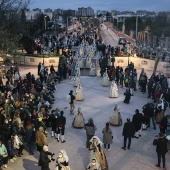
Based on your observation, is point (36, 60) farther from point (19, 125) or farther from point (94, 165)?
point (94, 165)

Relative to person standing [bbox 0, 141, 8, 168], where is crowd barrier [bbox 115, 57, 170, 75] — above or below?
above

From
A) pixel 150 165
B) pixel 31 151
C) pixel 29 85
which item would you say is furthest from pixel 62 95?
pixel 150 165

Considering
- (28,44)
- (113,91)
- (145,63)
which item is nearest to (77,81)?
(113,91)

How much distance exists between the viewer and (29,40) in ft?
98.3

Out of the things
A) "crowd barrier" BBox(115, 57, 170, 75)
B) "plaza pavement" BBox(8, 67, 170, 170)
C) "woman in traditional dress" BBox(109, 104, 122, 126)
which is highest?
"crowd barrier" BBox(115, 57, 170, 75)

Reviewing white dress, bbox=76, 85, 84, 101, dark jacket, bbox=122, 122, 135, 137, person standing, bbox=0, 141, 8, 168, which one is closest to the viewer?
person standing, bbox=0, 141, 8, 168

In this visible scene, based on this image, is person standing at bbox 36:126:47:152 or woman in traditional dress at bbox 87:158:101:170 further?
person standing at bbox 36:126:47:152

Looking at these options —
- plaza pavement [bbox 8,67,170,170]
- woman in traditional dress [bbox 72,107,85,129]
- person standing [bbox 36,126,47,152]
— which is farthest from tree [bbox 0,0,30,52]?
person standing [bbox 36,126,47,152]

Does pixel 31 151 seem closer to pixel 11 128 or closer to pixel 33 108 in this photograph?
pixel 11 128

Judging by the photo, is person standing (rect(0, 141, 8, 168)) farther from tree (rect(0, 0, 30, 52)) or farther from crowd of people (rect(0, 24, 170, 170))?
tree (rect(0, 0, 30, 52))

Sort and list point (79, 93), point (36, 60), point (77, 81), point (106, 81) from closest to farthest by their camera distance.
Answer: point (79, 93) < point (77, 81) < point (106, 81) < point (36, 60)

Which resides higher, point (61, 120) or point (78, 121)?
point (61, 120)

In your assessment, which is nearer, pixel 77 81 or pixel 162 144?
pixel 162 144

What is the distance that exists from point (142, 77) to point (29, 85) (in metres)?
6.64
